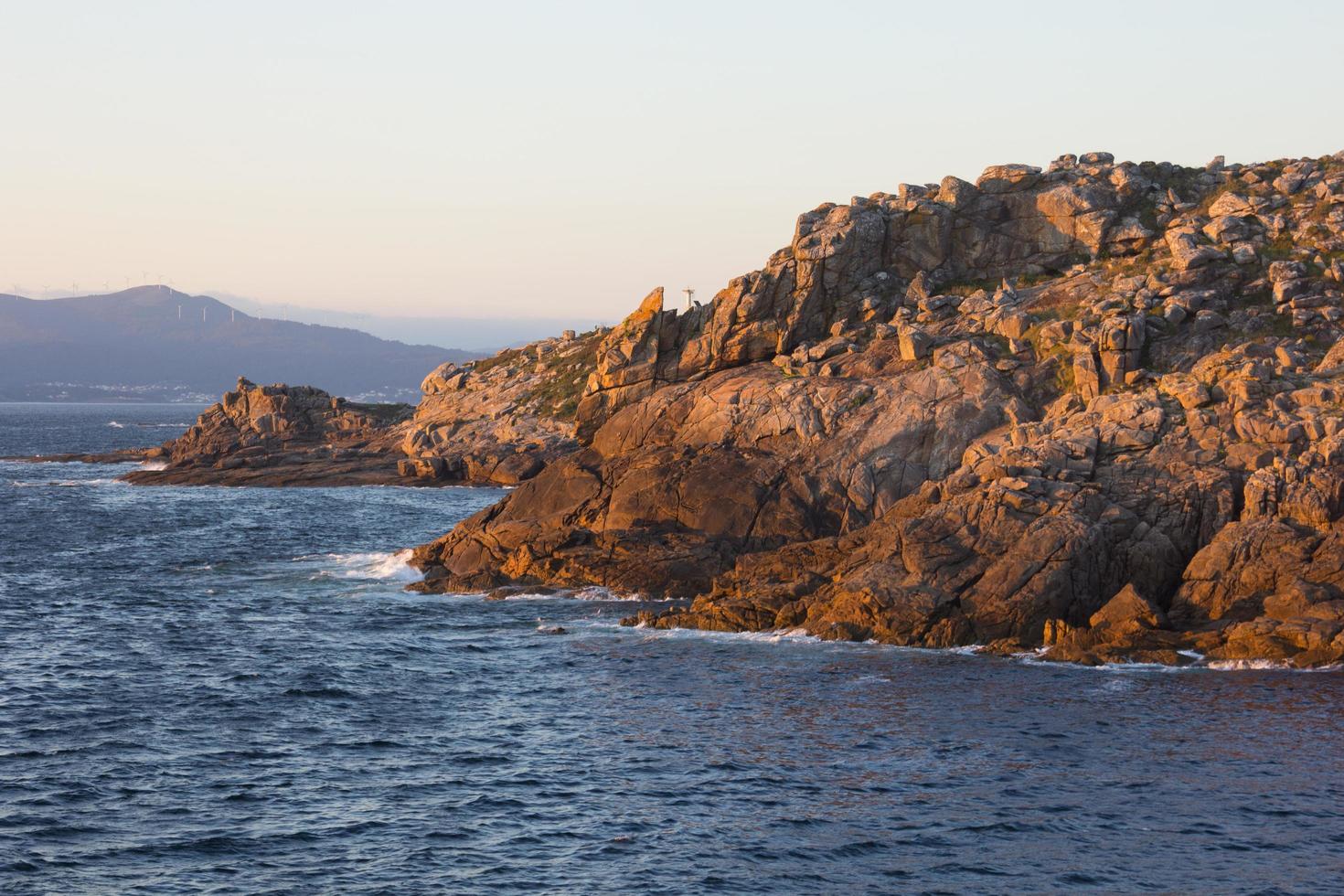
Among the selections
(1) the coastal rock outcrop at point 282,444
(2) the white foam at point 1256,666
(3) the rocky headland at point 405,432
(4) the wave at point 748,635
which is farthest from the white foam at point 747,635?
(1) the coastal rock outcrop at point 282,444

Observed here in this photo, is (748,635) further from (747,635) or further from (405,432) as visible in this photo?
(405,432)

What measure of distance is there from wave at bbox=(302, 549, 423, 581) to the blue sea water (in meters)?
10.8

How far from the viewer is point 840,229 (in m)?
85.6

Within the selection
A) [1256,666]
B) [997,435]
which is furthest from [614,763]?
[997,435]

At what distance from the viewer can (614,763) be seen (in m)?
43.7

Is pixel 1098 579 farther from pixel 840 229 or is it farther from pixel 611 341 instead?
pixel 611 341

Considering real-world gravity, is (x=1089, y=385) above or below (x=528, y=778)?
above

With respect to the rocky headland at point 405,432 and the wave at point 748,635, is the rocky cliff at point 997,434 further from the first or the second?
the rocky headland at point 405,432

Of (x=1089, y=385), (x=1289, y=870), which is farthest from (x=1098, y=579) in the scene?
(x=1289, y=870)

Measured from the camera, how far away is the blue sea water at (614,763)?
34.8 metres

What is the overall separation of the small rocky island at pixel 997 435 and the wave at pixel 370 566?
1.56 meters

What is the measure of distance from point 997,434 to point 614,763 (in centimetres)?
3486

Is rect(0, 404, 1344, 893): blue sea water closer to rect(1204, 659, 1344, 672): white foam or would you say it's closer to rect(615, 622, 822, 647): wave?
rect(615, 622, 822, 647): wave

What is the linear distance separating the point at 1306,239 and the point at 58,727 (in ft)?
233
